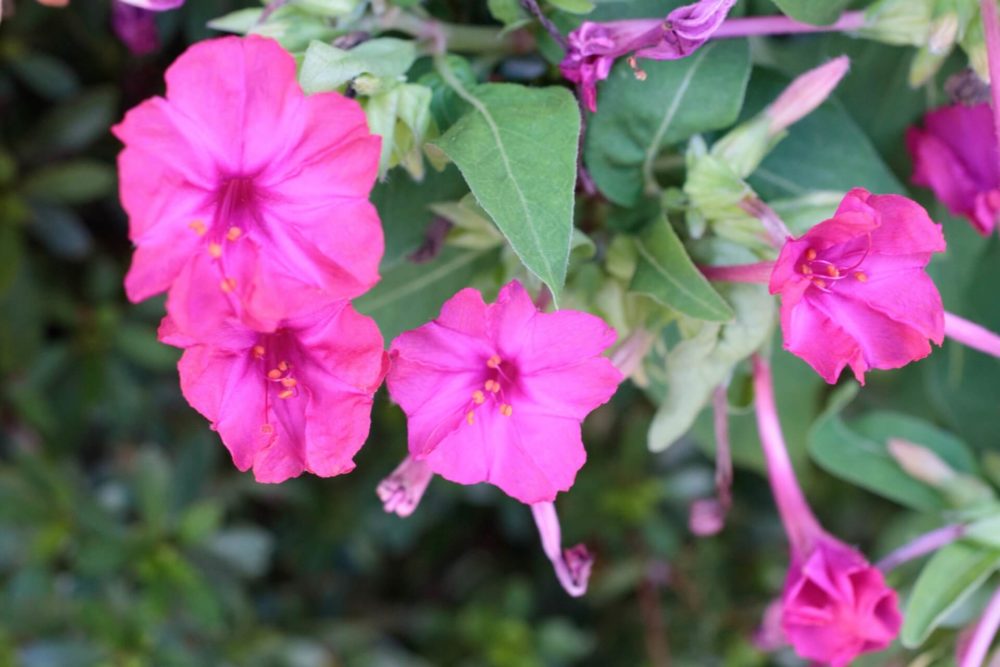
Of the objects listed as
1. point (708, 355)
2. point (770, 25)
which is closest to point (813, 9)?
point (770, 25)

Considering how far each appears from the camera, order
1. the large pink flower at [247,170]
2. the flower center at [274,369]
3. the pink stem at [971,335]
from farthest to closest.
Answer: the pink stem at [971,335], the flower center at [274,369], the large pink flower at [247,170]

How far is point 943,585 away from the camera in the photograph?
0.95 metres

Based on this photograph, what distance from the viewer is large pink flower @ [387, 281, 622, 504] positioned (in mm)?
725

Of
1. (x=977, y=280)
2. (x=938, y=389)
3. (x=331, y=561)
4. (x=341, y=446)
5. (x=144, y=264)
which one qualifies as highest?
(x=144, y=264)

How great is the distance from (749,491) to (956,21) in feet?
3.12

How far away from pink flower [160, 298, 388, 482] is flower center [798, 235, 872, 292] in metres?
0.30

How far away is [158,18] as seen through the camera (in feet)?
3.93

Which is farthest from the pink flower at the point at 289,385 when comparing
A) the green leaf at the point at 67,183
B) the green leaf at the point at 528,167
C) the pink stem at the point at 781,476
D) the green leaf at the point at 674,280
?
the green leaf at the point at 67,183

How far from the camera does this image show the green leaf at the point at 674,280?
750mm

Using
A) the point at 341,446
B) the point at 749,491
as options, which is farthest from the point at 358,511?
the point at 341,446

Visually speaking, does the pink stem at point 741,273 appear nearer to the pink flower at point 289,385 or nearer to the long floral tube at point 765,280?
the long floral tube at point 765,280

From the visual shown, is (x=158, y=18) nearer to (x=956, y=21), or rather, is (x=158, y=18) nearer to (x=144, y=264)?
(x=144, y=264)

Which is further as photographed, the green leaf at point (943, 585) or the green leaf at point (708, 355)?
the green leaf at point (943, 585)

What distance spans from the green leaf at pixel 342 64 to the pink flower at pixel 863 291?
0.30 m
